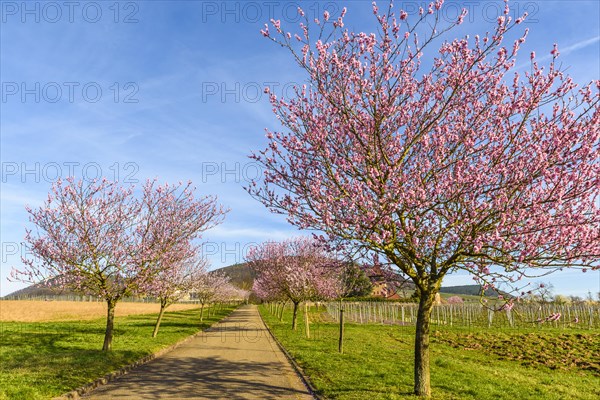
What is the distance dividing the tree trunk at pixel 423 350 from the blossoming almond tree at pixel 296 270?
40.2ft

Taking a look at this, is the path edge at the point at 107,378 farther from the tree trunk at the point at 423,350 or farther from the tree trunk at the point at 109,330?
the tree trunk at the point at 423,350

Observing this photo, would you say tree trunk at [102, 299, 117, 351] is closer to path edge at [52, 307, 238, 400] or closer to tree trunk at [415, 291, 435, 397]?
path edge at [52, 307, 238, 400]

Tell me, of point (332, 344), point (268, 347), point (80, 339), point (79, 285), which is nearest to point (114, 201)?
point (79, 285)

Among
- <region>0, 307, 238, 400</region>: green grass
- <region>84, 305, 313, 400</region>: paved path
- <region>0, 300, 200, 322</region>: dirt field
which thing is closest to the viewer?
<region>0, 307, 238, 400</region>: green grass

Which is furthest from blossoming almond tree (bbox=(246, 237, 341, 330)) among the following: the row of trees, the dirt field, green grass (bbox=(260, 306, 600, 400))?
the dirt field

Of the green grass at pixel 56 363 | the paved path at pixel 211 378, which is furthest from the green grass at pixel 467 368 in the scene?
the green grass at pixel 56 363

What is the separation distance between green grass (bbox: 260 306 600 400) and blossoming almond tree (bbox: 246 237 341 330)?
4.45 m

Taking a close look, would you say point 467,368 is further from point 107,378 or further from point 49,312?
point 49,312

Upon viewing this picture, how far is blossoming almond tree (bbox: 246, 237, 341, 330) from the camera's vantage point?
2973 centimetres

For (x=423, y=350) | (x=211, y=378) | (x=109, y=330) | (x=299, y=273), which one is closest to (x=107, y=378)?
(x=211, y=378)

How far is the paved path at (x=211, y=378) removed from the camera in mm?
11734

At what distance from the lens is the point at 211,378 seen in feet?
46.4

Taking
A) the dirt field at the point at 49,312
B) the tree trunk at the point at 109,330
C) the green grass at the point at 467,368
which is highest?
the tree trunk at the point at 109,330

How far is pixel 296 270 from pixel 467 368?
16586 millimetres
